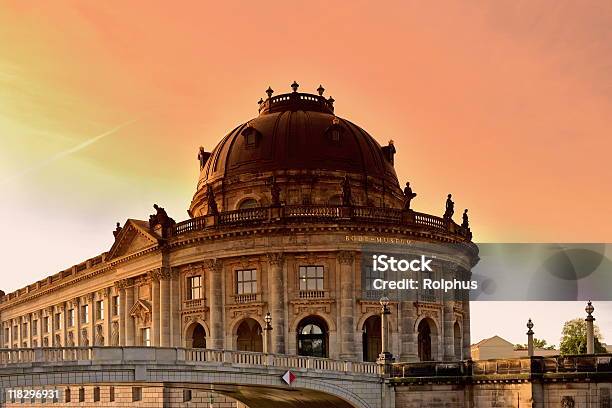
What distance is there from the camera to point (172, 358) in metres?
43.1

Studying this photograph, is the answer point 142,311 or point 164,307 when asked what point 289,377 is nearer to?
point 164,307

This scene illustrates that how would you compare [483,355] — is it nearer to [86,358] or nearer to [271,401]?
[271,401]

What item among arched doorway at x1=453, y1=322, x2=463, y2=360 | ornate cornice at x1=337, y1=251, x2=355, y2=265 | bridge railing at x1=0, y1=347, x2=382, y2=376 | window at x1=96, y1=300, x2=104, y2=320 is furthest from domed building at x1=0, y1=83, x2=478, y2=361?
bridge railing at x1=0, y1=347, x2=382, y2=376

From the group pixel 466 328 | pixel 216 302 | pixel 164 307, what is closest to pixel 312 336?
pixel 216 302

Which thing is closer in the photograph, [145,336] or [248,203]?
[248,203]

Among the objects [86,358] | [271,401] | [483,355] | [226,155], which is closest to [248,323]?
[271,401]

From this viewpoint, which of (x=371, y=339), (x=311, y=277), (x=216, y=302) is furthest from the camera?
(x=371, y=339)

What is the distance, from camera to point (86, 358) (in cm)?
4294

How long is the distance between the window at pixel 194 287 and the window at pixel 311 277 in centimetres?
759

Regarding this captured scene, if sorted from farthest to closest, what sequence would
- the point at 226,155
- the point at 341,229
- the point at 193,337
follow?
the point at 226,155, the point at 193,337, the point at 341,229

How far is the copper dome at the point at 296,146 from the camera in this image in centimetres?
6888

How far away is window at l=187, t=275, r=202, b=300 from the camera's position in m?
65.1

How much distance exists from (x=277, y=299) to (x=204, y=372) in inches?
691

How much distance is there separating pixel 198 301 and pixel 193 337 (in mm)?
3474
